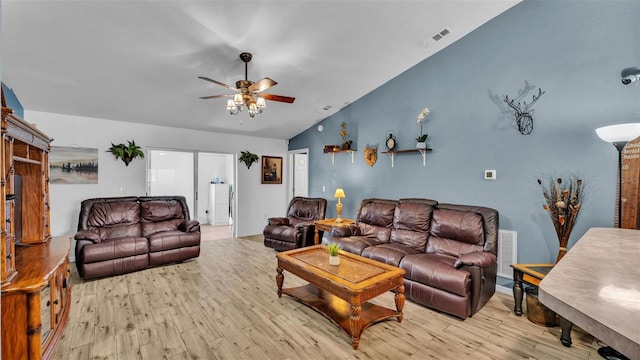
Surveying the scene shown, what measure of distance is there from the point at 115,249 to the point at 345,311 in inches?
131

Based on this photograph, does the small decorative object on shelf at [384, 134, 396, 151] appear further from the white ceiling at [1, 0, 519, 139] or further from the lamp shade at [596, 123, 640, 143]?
the lamp shade at [596, 123, 640, 143]

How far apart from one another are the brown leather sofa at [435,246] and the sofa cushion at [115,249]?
2.81 metres

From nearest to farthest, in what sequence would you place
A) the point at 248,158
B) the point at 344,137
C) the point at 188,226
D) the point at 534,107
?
1. the point at 534,107
2. the point at 188,226
3. the point at 344,137
4. the point at 248,158

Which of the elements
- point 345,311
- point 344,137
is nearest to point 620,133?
point 345,311

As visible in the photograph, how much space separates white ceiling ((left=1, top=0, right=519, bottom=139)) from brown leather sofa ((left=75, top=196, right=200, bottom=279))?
1584 millimetres

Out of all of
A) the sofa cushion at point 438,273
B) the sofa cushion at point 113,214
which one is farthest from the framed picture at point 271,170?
the sofa cushion at point 438,273

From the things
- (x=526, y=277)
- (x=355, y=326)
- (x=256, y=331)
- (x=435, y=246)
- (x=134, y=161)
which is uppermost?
(x=134, y=161)

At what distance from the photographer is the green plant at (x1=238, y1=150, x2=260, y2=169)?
6.29m

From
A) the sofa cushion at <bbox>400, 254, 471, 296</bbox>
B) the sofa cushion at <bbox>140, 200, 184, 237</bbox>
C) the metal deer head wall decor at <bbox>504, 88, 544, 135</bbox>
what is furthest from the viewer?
the sofa cushion at <bbox>140, 200, 184, 237</bbox>

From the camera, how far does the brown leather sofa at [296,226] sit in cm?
491

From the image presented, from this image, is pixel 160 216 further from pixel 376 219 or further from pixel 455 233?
pixel 455 233

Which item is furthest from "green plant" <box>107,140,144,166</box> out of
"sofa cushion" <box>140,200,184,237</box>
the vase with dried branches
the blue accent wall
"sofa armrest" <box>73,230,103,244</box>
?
the vase with dried branches

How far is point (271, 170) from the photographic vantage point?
6848mm

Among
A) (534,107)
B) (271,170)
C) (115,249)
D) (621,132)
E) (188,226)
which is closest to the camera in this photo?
(621,132)
